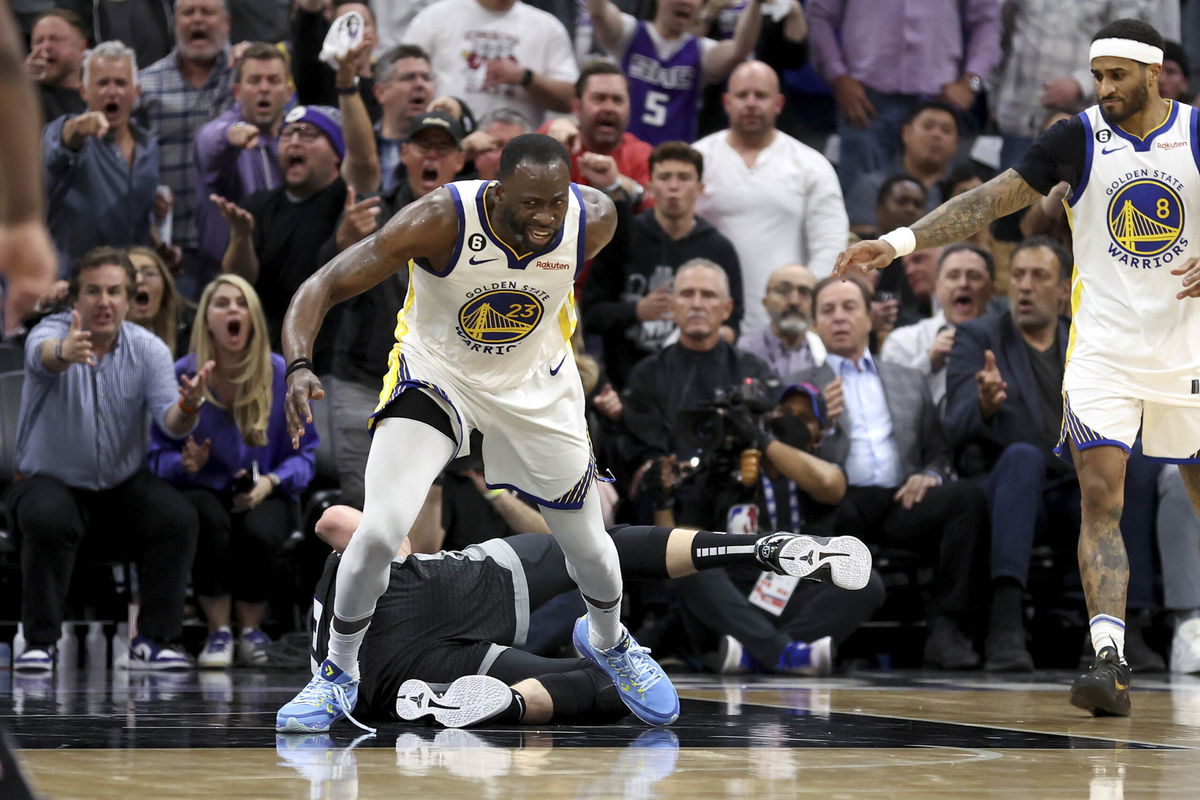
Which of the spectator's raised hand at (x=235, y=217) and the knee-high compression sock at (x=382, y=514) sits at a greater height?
the spectator's raised hand at (x=235, y=217)

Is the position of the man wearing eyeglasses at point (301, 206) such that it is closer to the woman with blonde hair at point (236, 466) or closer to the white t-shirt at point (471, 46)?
the woman with blonde hair at point (236, 466)

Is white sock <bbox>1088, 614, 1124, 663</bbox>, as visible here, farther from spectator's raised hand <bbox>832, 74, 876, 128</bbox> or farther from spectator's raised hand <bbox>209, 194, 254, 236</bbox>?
spectator's raised hand <bbox>832, 74, 876, 128</bbox>

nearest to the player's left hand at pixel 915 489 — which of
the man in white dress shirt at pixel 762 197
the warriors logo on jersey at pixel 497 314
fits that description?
the man in white dress shirt at pixel 762 197

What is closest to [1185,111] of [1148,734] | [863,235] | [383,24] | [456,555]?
[1148,734]

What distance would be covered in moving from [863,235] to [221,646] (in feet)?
14.8

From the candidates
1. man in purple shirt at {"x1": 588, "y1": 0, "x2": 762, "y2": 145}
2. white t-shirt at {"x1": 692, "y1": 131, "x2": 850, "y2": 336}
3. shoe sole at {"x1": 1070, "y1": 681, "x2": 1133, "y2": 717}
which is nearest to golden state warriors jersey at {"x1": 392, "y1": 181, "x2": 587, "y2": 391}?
shoe sole at {"x1": 1070, "y1": 681, "x2": 1133, "y2": 717}

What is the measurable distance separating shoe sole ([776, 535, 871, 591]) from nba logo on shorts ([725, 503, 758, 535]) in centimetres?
259

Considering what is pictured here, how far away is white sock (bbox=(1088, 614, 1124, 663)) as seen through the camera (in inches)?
215

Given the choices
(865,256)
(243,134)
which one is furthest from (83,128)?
(865,256)

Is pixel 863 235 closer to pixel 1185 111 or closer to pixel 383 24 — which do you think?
pixel 383 24

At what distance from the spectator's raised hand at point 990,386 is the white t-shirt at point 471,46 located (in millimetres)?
3132

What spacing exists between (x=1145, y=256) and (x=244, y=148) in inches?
201

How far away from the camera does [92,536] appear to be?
787 centimetres

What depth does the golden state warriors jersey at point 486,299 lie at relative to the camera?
15.9 ft
